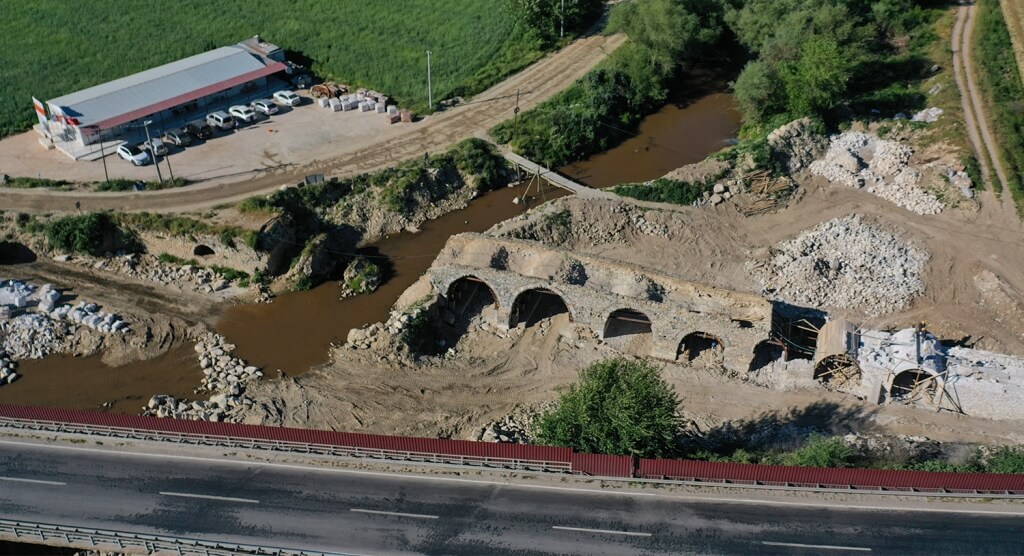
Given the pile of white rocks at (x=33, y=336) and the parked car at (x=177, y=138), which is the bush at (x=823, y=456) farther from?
the parked car at (x=177, y=138)

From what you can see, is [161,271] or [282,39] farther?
[282,39]

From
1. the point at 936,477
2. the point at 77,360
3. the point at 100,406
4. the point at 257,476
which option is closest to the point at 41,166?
the point at 77,360

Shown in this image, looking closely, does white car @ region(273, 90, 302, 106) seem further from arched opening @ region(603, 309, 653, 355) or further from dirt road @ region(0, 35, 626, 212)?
arched opening @ region(603, 309, 653, 355)

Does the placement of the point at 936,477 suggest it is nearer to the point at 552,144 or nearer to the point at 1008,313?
the point at 1008,313

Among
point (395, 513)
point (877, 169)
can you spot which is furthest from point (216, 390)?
point (877, 169)

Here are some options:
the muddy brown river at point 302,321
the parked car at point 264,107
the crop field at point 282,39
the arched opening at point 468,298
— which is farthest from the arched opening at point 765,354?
the parked car at point 264,107

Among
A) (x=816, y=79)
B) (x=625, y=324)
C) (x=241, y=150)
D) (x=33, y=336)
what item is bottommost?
(x=33, y=336)

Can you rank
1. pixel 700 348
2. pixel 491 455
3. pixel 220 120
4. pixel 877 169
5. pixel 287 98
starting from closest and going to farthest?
pixel 491 455
pixel 700 348
pixel 877 169
pixel 220 120
pixel 287 98

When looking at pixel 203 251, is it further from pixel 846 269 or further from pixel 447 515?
pixel 846 269
